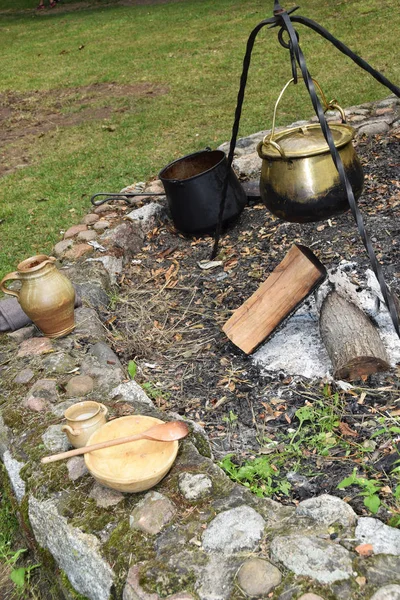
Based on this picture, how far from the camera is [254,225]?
15.5 ft

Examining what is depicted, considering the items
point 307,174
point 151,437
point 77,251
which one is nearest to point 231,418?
point 151,437

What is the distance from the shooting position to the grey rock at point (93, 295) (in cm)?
399

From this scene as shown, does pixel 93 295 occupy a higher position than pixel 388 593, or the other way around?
pixel 388 593

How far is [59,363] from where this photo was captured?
332 cm

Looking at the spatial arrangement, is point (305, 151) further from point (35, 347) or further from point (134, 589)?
point (134, 589)

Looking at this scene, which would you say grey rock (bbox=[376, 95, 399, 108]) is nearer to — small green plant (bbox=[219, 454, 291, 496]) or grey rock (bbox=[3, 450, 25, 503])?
small green plant (bbox=[219, 454, 291, 496])

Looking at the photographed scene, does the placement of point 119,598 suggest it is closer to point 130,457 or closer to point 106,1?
point 130,457

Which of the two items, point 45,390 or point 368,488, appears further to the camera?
point 45,390

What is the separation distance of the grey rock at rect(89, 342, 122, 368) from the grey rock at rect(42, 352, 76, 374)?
0.13 metres

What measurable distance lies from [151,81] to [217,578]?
8.75 m

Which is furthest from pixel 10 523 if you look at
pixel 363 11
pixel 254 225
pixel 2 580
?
pixel 363 11

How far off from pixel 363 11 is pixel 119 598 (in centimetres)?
1120

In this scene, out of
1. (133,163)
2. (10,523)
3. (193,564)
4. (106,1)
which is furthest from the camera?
(106,1)

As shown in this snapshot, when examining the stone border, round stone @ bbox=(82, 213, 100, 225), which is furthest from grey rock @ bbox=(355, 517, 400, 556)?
round stone @ bbox=(82, 213, 100, 225)
